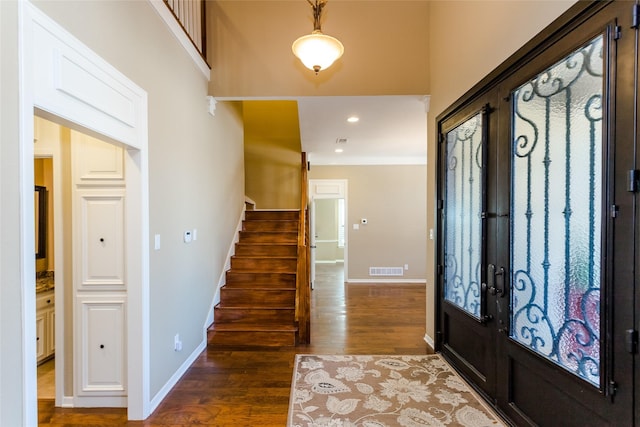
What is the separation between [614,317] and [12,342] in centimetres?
251

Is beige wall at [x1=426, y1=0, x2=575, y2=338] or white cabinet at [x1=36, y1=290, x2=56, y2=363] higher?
beige wall at [x1=426, y1=0, x2=575, y2=338]

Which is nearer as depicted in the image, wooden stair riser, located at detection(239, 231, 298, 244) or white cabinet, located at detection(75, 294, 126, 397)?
white cabinet, located at detection(75, 294, 126, 397)

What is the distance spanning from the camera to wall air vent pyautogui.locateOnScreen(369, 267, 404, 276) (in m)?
6.87

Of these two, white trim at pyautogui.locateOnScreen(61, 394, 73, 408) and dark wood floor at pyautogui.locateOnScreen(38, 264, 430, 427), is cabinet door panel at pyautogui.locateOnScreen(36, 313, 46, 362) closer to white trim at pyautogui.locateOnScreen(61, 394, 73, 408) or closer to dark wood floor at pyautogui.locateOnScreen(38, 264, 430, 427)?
dark wood floor at pyautogui.locateOnScreen(38, 264, 430, 427)

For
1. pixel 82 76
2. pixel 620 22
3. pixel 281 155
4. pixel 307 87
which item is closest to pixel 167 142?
pixel 82 76

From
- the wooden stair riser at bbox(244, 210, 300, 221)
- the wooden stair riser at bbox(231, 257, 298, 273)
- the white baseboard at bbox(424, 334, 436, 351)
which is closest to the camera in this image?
the white baseboard at bbox(424, 334, 436, 351)

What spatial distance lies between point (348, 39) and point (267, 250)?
2.96m

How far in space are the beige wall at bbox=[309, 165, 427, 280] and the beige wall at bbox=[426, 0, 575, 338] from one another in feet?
11.1

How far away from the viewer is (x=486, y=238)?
2344 mm

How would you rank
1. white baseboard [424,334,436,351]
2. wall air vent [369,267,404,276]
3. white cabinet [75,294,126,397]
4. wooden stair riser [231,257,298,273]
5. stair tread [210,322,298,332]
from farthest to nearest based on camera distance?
1. wall air vent [369,267,404,276]
2. wooden stair riser [231,257,298,273]
3. stair tread [210,322,298,332]
4. white baseboard [424,334,436,351]
5. white cabinet [75,294,126,397]

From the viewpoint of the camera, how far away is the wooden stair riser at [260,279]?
4.11 m

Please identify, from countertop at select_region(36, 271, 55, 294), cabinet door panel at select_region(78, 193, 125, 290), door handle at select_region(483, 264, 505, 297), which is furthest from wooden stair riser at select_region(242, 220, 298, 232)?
door handle at select_region(483, 264, 505, 297)

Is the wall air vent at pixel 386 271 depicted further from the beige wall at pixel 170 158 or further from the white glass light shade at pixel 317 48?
the white glass light shade at pixel 317 48

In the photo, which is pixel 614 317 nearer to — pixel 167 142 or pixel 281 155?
pixel 167 142
